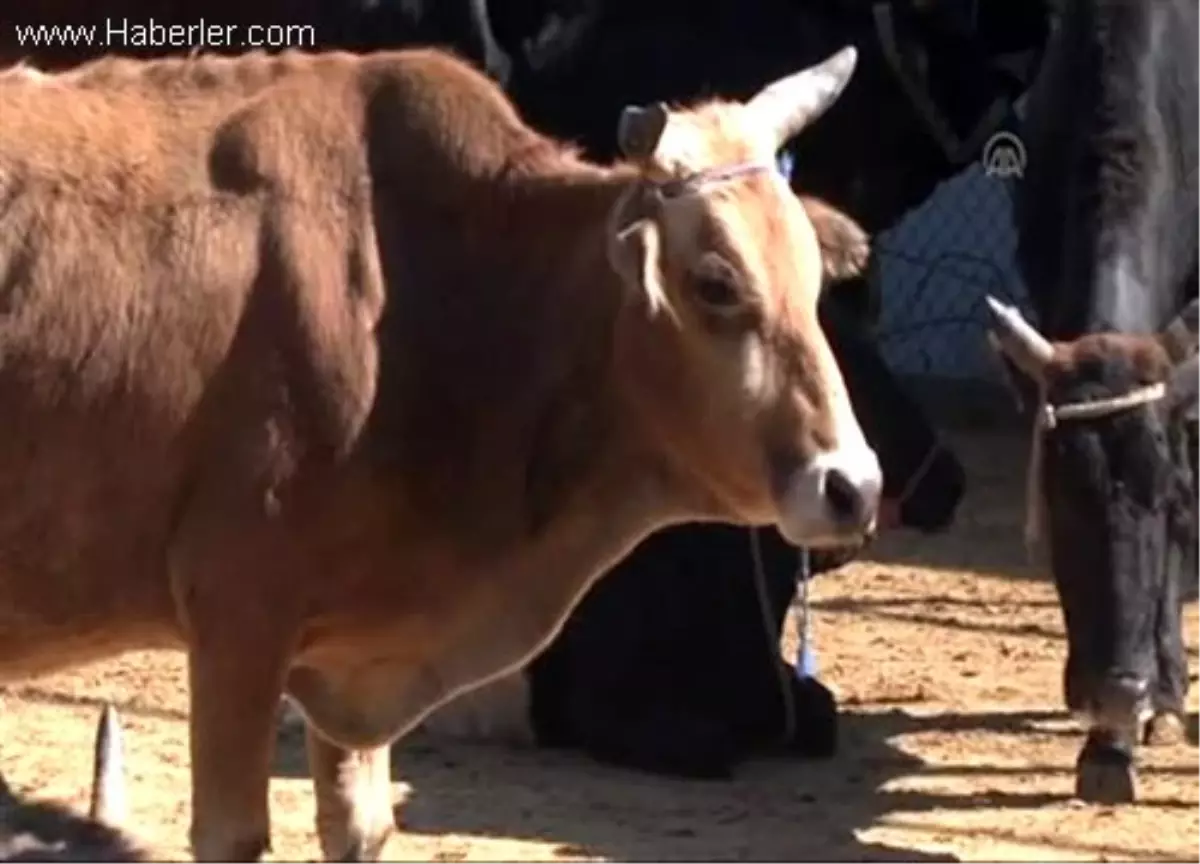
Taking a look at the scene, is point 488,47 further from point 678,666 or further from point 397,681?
point 397,681

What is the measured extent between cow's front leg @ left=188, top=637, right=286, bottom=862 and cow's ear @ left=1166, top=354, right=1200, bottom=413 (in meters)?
2.78

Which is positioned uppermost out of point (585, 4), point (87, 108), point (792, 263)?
point (585, 4)

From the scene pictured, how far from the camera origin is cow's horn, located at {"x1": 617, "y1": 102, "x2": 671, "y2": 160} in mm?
5523

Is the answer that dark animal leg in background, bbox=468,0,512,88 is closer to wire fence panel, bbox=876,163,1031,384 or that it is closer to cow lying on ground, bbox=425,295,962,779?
cow lying on ground, bbox=425,295,962,779

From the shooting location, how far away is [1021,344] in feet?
24.8

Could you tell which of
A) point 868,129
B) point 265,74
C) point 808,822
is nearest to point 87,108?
point 265,74

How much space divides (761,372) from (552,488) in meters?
0.57

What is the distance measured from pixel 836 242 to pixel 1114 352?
76.0 inches

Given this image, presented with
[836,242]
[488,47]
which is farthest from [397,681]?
[488,47]

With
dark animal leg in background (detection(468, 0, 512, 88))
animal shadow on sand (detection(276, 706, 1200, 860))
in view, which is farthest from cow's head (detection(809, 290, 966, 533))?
dark animal leg in background (detection(468, 0, 512, 88))

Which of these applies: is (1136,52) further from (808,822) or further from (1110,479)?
(808,822)

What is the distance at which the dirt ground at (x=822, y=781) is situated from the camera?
7.31m

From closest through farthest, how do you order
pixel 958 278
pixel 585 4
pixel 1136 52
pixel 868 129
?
1. pixel 1136 52
2. pixel 585 4
3. pixel 868 129
4. pixel 958 278

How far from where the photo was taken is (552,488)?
5.82 metres
